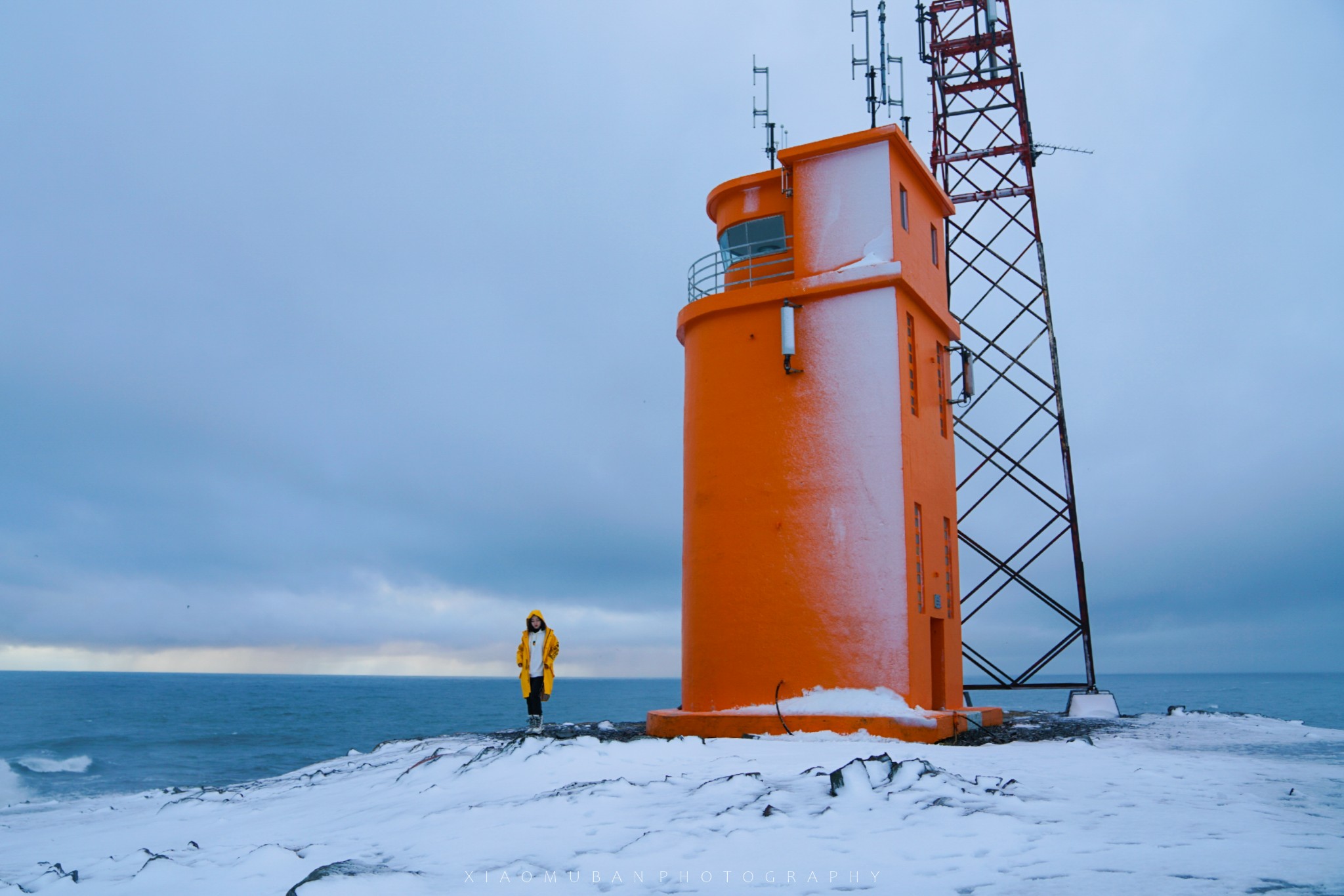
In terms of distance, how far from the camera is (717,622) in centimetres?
1470

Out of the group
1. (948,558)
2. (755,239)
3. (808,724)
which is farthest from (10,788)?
(948,558)

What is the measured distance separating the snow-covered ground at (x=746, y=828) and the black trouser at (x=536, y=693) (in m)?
4.04

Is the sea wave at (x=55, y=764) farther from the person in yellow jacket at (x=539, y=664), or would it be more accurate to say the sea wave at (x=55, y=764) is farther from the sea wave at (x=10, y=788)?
the person in yellow jacket at (x=539, y=664)

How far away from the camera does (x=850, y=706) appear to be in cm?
1337

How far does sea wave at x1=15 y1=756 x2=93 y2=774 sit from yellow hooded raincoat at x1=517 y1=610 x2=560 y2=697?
24.5 m

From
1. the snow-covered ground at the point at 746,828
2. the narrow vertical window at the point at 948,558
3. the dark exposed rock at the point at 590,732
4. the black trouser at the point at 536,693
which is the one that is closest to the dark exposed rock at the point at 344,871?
the snow-covered ground at the point at 746,828

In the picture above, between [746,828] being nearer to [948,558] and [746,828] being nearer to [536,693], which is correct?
[536,693]

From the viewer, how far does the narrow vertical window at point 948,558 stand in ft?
51.0

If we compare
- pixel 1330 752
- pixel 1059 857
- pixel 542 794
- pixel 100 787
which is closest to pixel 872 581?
pixel 1330 752

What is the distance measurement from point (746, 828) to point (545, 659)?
30.3 ft

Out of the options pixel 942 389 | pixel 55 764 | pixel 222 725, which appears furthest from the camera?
pixel 222 725

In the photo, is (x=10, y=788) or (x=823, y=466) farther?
(x=10, y=788)

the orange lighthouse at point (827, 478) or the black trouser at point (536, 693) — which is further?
the black trouser at point (536, 693)

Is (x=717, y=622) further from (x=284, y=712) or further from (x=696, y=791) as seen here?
(x=284, y=712)
